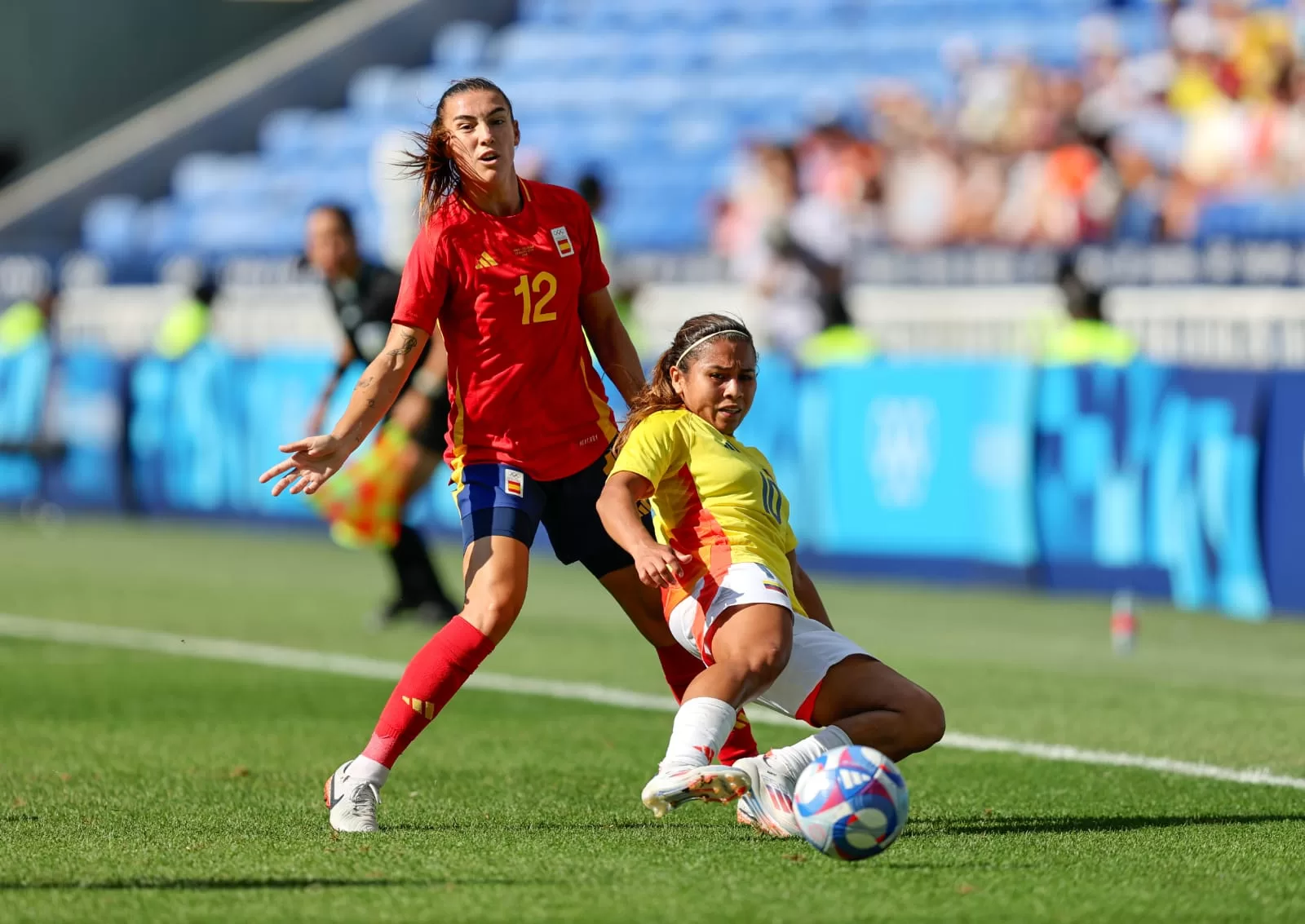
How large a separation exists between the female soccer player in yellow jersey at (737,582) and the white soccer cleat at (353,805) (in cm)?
95

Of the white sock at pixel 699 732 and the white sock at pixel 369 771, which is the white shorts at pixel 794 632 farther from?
the white sock at pixel 369 771

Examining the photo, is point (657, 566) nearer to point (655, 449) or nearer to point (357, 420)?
point (655, 449)

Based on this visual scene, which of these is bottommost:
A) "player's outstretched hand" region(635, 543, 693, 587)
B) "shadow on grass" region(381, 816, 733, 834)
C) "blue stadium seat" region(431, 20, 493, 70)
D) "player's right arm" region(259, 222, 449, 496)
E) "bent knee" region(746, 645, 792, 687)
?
"shadow on grass" region(381, 816, 733, 834)

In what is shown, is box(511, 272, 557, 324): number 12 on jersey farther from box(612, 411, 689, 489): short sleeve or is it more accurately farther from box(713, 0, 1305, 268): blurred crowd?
box(713, 0, 1305, 268): blurred crowd

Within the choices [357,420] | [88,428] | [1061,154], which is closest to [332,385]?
[357,420]

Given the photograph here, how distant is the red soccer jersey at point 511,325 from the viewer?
682cm

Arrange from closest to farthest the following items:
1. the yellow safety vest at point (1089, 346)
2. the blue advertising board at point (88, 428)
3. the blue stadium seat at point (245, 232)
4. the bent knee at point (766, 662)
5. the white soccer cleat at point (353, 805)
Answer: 1. the bent knee at point (766, 662)
2. the white soccer cleat at point (353, 805)
3. the yellow safety vest at point (1089, 346)
4. the blue advertising board at point (88, 428)
5. the blue stadium seat at point (245, 232)

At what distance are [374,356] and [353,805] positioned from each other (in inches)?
231

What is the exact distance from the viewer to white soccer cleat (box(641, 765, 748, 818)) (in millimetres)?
5938

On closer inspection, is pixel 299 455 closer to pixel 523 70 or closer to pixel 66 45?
pixel 523 70

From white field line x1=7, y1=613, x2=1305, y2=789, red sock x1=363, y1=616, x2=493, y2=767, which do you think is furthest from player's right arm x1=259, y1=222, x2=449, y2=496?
white field line x1=7, y1=613, x2=1305, y2=789

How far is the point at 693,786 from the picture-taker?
595 centimetres

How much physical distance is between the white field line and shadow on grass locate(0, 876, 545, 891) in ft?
10.2


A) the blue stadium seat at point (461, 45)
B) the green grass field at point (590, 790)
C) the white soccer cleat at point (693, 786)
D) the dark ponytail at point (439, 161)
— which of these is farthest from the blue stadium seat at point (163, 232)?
the white soccer cleat at point (693, 786)
